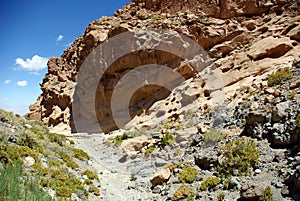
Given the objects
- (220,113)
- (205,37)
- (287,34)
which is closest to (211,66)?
(205,37)

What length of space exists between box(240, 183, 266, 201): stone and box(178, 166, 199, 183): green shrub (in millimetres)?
2550

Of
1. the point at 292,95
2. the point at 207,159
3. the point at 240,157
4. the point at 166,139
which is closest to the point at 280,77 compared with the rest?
the point at 292,95

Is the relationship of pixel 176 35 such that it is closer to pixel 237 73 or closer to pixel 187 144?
pixel 237 73

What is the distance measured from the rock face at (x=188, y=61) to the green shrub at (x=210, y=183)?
9.42 meters

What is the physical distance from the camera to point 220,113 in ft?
46.6

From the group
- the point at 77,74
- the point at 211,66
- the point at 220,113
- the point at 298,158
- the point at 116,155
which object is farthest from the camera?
the point at 77,74

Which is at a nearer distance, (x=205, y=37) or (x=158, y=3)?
(x=205, y=37)

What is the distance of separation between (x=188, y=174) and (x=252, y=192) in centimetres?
312

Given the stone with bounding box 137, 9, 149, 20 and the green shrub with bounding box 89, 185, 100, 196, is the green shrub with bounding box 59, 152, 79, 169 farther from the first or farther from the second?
the stone with bounding box 137, 9, 149, 20

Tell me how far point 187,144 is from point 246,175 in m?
5.06

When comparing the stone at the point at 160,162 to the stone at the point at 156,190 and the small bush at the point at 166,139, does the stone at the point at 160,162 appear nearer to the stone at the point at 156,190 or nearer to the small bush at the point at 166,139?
the small bush at the point at 166,139

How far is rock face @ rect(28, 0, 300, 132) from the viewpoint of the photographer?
1772cm

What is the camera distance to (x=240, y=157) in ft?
29.1

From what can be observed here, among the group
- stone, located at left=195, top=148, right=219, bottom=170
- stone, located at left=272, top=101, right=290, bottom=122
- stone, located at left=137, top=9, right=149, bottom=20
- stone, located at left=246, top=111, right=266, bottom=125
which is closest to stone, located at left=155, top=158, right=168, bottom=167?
stone, located at left=195, top=148, right=219, bottom=170
